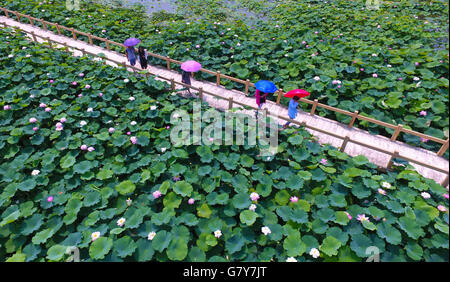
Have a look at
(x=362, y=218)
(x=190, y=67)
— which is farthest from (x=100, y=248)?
(x=190, y=67)

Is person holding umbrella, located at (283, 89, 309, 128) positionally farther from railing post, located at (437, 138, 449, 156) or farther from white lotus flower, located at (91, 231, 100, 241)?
white lotus flower, located at (91, 231, 100, 241)

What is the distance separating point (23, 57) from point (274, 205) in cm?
949

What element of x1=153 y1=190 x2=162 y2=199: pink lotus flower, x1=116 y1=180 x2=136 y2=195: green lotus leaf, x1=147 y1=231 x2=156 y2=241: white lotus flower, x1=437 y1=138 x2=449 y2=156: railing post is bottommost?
x1=147 y1=231 x2=156 y2=241: white lotus flower

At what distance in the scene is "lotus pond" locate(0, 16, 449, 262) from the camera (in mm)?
3775

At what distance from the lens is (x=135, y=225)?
3932 millimetres

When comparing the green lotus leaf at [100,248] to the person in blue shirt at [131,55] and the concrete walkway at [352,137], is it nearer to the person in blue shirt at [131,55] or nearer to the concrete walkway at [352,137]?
the concrete walkway at [352,137]

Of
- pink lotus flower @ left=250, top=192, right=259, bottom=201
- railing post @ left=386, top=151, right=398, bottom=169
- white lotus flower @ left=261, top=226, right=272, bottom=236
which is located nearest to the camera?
white lotus flower @ left=261, top=226, right=272, bottom=236

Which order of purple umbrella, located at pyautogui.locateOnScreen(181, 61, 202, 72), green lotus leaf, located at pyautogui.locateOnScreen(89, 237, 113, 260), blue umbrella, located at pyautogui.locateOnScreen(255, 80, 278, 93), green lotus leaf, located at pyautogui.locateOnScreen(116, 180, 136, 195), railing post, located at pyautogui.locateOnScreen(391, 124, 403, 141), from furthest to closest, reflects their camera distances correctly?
1. purple umbrella, located at pyautogui.locateOnScreen(181, 61, 202, 72)
2. blue umbrella, located at pyautogui.locateOnScreen(255, 80, 278, 93)
3. railing post, located at pyautogui.locateOnScreen(391, 124, 403, 141)
4. green lotus leaf, located at pyautogui.locateOnScreen(116, 180, 136, 195)
5. green lotus leaf, located at pyautogui.locateOnScreen(89, 237, 113, 260)

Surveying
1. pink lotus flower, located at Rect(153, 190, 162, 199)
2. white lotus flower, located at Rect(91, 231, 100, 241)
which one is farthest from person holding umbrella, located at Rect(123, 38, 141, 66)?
white lotus flower, located at Rect(91, 231, 100, 241)

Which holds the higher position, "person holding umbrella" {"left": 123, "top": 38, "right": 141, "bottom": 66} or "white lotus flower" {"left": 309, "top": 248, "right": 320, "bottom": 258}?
"person holding umbrella" {"left": 123, "top": 38, "right": 141, "bottom": 66}

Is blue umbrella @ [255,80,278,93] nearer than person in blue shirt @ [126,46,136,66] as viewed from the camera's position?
Yes

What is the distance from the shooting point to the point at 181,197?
4434 millimetres
